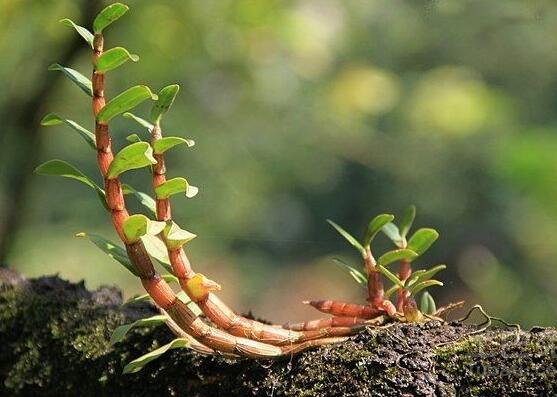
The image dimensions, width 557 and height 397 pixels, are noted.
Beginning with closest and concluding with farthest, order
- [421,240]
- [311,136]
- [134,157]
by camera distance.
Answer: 1. [134,157]
2. [421,240]
3. [311,136]

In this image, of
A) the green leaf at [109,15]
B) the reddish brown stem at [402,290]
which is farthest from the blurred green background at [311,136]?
the reddish brown stem at [402,290]

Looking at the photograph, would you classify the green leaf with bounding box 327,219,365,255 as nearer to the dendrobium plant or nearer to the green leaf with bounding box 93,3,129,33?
the dendrobium plant

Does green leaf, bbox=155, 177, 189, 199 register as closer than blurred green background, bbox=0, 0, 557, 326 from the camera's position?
Yes

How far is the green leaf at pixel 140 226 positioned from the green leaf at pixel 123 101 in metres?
0.11

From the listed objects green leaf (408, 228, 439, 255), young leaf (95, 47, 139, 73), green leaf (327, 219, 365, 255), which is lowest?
green leaf (327, 219, 365, 255)

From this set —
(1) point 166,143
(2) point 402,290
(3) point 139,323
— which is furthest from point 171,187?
(2) point 402,290

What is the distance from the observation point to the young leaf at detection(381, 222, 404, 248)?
2.97 feet

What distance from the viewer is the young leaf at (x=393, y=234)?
90 centimetres

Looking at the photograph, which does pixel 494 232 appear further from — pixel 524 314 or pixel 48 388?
pixel 48 388

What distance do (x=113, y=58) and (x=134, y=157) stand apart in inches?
3.9

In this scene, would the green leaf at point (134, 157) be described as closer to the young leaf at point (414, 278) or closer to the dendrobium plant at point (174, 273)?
the dendrobium plant at point (174, 273)

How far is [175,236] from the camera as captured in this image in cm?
74

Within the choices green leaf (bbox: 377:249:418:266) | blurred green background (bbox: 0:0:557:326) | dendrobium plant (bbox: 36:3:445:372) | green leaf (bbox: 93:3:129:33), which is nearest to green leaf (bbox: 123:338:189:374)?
dendrobium plant (bbox: 36:3:445:372)

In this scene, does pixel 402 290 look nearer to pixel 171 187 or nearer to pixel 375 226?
pixel 375 226
